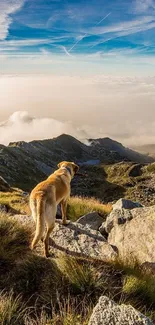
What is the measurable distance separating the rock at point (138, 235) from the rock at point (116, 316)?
4540mm

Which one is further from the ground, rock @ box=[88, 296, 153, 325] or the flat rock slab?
rock @ box=[88, 296, 153, 325]

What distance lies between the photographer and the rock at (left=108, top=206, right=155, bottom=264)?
903cm

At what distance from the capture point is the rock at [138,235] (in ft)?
29.6

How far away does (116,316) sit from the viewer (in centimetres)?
407

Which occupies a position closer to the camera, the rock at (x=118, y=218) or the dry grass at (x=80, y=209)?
the rock at (x=118, y=218)

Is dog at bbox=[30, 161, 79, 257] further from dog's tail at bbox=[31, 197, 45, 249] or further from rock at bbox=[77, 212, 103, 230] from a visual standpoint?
rock at bbox=[77, 212, 103, 230]

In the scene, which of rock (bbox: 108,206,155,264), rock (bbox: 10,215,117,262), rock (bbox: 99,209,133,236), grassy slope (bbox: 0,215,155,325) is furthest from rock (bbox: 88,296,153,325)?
rock (bbox: 99,209,133,236)

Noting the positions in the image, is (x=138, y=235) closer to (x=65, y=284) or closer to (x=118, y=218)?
(x=118, y=218)

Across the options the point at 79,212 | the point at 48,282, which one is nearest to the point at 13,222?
the point at 48,282

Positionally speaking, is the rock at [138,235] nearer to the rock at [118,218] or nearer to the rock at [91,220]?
the rock at [118,218]

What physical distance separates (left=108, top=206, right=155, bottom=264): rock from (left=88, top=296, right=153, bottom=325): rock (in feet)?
14.9

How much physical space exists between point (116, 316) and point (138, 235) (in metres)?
5.82

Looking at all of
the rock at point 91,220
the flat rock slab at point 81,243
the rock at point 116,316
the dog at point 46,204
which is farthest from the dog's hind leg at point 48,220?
the rock at point 91,220

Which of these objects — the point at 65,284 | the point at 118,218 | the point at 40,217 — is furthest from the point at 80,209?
the point at 65,284
